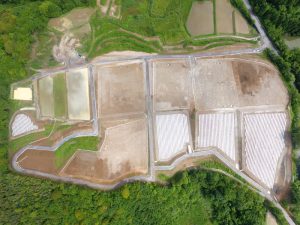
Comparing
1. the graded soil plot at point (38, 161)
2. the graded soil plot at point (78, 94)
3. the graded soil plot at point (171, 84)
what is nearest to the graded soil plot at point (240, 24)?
the graded soil plot at point (171, 84)

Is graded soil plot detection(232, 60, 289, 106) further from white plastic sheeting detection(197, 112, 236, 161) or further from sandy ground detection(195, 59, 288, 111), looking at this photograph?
white plastic sheeting detection(197, 112, 236, 161)

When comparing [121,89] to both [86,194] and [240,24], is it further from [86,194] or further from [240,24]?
[240,24]

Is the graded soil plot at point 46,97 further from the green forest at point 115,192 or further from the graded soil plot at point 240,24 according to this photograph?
the graded soil plot at point 240,24

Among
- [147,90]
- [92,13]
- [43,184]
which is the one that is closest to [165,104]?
[147,90]

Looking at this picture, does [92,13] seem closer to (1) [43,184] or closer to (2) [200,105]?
(2) [200,105]

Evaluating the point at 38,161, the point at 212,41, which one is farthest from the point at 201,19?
the point at 38,161

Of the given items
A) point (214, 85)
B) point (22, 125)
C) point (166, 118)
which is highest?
point (214, 85)

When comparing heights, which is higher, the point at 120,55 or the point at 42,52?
the point at 42,52
